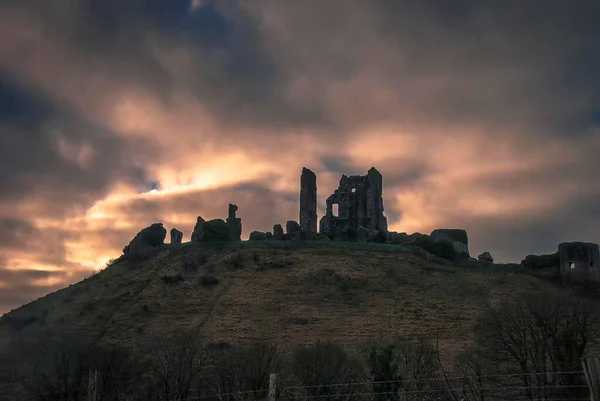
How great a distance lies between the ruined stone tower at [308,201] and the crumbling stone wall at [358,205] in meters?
2.02

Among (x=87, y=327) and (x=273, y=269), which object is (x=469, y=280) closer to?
(x=273, y=269)

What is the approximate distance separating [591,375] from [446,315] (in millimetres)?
51505

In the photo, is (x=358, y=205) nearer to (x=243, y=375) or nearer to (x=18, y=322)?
(x=18, y=322)

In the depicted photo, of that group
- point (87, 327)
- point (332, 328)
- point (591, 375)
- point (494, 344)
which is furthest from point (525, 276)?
point (591, 375)

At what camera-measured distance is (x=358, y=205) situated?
10012 cm

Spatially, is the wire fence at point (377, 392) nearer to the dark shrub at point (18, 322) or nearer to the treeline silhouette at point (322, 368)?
the treeline silhouette at point (322, 368)

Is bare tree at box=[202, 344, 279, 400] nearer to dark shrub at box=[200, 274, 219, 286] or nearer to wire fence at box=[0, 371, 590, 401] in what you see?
wire fence at box=[0, 371, 590, 401]

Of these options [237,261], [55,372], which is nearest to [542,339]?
[55,372]

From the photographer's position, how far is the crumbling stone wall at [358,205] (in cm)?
9888

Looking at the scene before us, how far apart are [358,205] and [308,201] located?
8.11 meters

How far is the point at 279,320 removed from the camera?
62562 millimetres

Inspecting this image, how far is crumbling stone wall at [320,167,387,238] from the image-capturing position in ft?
324

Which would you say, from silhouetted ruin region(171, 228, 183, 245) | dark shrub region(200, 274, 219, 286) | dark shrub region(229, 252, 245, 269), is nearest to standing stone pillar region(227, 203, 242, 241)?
silhouetted ruin region(171, 228, 183, 245)

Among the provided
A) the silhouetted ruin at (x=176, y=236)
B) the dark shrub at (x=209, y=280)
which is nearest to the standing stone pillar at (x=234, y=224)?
the silhouetted ruin at (x=176, y=236)
